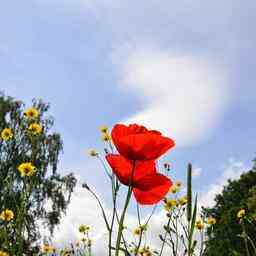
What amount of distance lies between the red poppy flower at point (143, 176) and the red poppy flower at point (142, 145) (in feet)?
0.08

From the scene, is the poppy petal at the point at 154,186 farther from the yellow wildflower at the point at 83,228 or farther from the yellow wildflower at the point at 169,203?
the yellow wildflower at the point at 83,228

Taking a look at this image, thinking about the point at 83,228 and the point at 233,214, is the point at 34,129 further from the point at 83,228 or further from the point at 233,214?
the point at 233,214

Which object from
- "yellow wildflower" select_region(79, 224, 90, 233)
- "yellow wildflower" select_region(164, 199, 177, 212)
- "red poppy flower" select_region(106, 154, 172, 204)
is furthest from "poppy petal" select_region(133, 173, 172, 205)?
"yellow wildflower" select_region(79, 224, 90, 233)

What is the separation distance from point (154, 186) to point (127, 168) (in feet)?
0.26

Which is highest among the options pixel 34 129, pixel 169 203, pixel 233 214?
pixel 233 214

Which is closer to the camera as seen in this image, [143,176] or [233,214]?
[143,176]

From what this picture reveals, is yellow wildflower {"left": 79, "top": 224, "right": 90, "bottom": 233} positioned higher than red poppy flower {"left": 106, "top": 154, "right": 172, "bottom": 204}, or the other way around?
yellow wildflower {"left": 79, "top": 224, "right": 90, "bottom": 233}

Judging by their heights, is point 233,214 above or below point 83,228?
above

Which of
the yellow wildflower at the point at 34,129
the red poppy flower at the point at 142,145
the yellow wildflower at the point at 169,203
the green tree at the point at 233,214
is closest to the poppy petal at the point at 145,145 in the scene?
the red poppy flower at the point at 142,145

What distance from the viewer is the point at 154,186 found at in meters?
1.45

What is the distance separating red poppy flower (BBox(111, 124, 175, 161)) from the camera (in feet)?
4.60

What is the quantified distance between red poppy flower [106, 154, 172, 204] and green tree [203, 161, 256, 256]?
14953 millimetres

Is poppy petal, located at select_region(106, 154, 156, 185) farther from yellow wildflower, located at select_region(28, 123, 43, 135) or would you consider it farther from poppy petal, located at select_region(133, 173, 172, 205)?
yellow wildflower, located at select_region(28, 123, 43, 135)

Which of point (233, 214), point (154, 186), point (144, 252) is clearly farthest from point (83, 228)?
point (233, 214)
